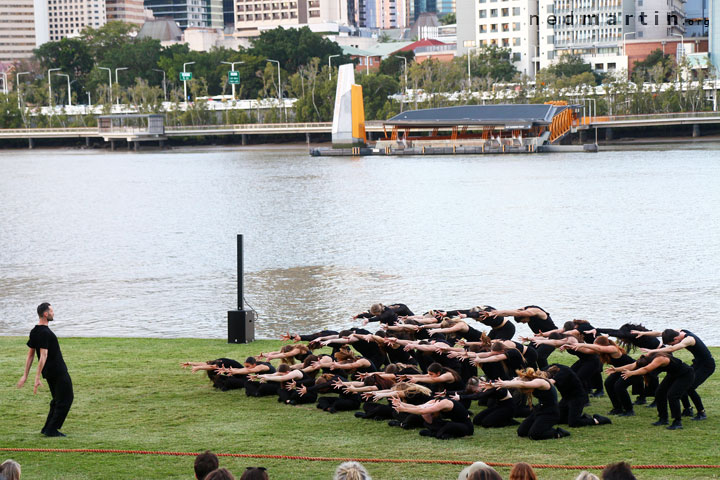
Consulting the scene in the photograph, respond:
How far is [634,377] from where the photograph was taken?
1284cm

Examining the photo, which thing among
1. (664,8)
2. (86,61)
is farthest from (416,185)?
(86,61)

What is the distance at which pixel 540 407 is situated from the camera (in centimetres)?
1172

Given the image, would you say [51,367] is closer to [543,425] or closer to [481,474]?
[543,425]

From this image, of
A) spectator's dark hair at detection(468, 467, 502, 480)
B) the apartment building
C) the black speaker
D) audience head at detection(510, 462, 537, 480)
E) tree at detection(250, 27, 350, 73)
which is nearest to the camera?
spectator's dark hair at detection(468, 467, 502, 480)

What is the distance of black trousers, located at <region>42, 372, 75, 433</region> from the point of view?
1160 centimetres

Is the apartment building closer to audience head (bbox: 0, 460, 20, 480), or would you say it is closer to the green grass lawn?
the green grass lawn

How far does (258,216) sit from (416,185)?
62.5 feet

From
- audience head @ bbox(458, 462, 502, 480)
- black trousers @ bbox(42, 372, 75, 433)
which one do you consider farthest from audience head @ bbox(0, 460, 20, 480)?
black trousers @ bbox(42, 372, 75, 433)

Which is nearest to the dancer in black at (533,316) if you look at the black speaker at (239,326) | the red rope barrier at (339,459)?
the red rope barrier at (339,459)

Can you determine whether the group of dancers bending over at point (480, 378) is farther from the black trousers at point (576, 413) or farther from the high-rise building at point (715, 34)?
the high-rise building at point (715, 34)

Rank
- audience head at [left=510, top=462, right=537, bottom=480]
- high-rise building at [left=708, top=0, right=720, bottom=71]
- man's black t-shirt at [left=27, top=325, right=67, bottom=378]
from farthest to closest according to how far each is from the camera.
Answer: high-rise building at [left=708, top=0, right=720, bottom=71] → man's black t-shirt at [left=27, top=325, right=67, bottom=378] → audience head at [left=510, top=462, right=537, bottom=480]

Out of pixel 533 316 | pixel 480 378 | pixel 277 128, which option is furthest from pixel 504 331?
pixel 277 128

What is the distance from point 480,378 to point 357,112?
9145 centimetres

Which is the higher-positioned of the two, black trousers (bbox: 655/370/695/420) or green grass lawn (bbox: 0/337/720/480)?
black trousers (bbox: 655/370/695/420)
